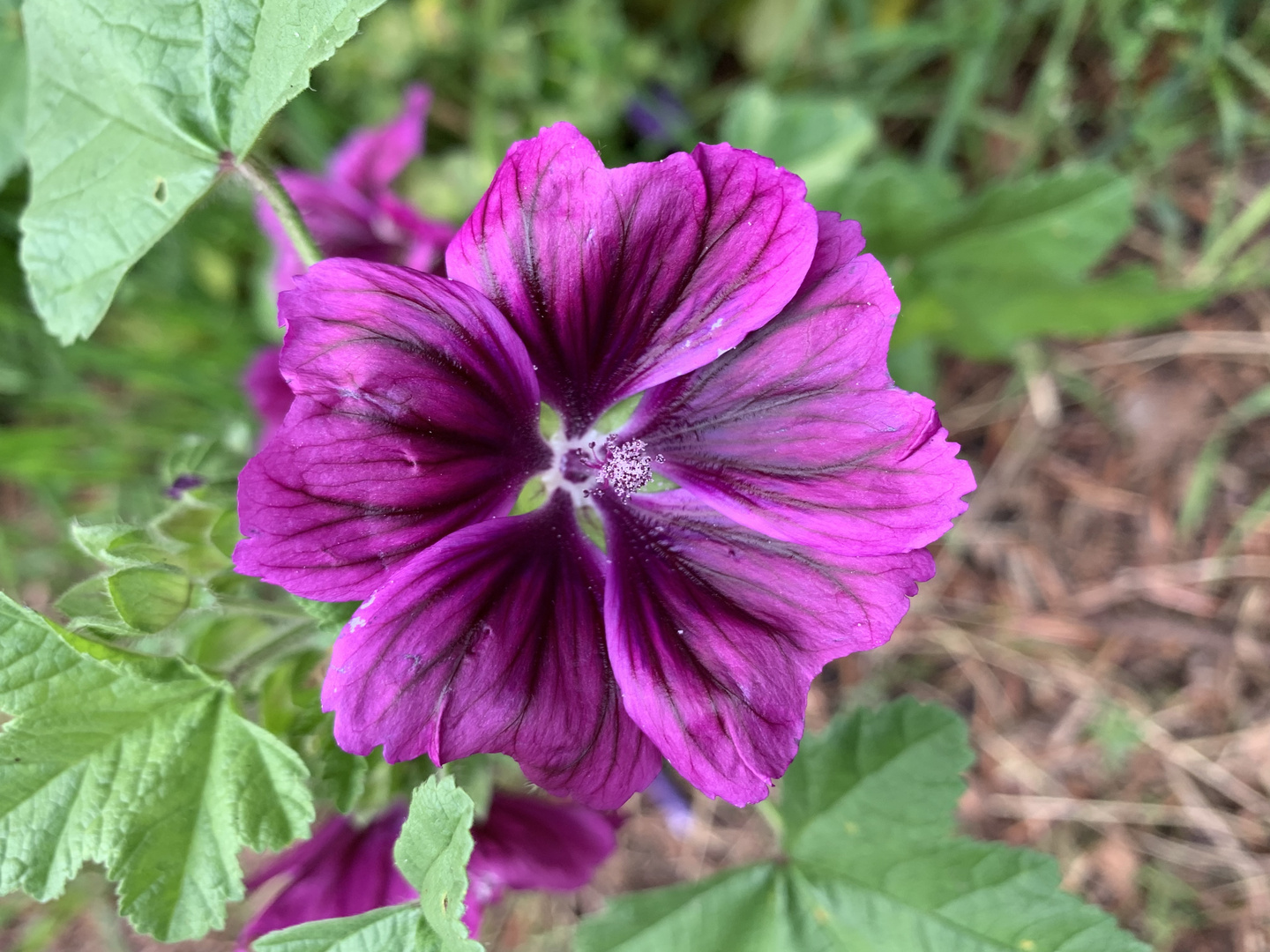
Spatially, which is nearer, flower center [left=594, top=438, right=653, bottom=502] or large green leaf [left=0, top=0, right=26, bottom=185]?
flower center [left=594, top=438, right=653, bottom=502]

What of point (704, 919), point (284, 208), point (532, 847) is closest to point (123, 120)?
point (284, 208)

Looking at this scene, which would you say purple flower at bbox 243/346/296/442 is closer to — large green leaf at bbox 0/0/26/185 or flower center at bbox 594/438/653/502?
large green leaf at bbox 0/0/26/185

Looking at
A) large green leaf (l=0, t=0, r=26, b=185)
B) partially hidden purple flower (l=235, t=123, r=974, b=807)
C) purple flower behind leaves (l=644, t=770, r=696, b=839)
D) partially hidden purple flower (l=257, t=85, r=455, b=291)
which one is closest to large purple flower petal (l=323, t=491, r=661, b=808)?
partially hidden purple flower (l=235, t=123, r=974, b=807)

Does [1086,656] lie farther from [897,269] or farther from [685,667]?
[685,667]

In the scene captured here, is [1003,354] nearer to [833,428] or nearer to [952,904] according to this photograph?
[952,904]

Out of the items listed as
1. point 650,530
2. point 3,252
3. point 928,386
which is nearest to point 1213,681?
point 928,386

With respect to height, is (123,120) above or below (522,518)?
above

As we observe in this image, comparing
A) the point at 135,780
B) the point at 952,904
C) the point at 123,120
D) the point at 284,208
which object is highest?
the point at 123,120
